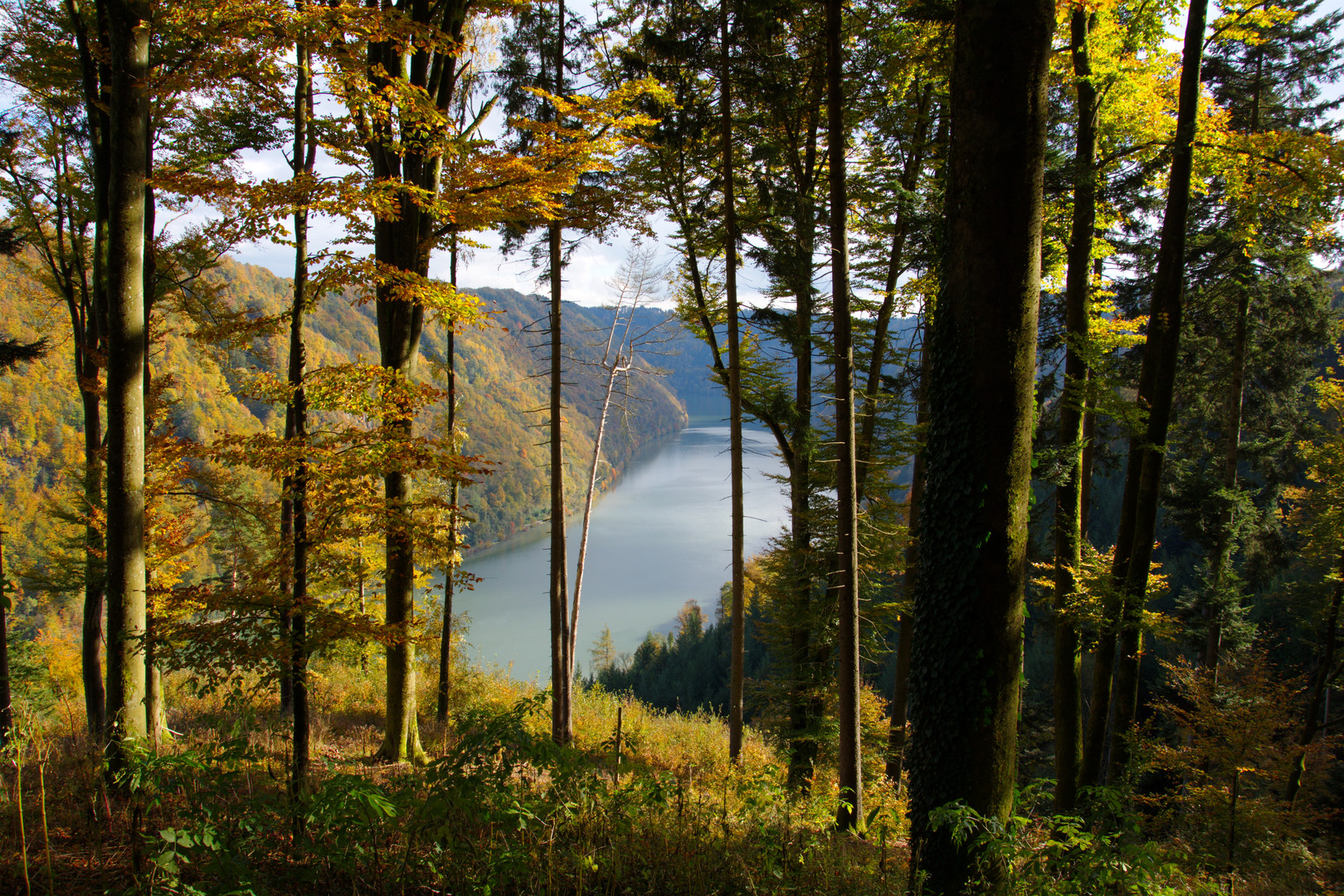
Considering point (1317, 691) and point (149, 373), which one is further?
point (1317, 691)

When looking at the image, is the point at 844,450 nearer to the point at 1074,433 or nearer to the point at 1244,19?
the point at 1074,433

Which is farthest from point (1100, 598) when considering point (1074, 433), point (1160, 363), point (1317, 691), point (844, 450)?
point (1317, 691)

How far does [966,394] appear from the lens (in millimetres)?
3615

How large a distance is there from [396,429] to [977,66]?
476 centimetres

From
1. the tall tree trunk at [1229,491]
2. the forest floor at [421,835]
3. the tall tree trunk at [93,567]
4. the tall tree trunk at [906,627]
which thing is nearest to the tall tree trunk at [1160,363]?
the tall tree trunk at [906,627]

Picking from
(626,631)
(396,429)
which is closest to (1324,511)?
(396,429)

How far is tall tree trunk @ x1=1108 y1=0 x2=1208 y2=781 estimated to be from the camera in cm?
599

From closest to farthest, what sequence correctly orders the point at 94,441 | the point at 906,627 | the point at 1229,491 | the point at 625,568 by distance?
the point at 94,441 → the point at 906,627 → the point at 1229,491 → the point at 625,568

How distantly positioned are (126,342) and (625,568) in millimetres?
45441

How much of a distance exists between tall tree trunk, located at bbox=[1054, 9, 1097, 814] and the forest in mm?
50

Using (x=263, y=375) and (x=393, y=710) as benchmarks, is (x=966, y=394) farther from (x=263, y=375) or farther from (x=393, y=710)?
(x=393, y=710)

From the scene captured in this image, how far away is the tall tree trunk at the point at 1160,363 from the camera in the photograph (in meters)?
5.99

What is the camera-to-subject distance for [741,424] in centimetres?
893

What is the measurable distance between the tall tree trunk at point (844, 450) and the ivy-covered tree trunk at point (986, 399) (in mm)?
2895
